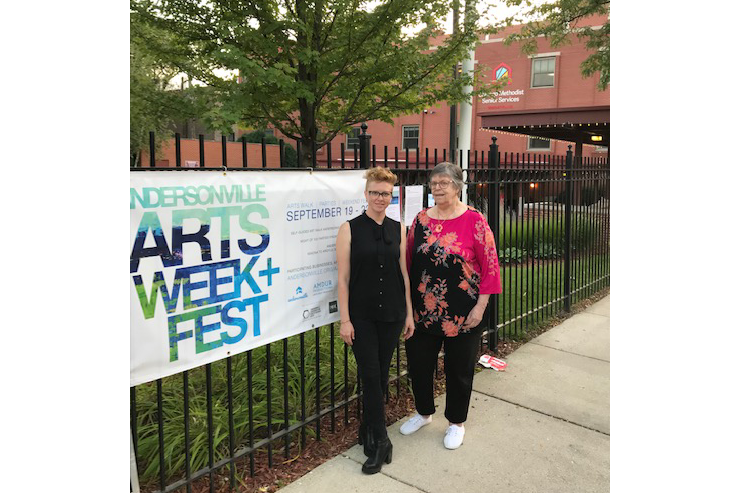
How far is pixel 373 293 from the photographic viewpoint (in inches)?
132

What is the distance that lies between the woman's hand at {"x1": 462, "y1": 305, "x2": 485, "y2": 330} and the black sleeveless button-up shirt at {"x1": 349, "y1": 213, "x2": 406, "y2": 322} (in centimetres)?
55

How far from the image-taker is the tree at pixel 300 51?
593 centimetres

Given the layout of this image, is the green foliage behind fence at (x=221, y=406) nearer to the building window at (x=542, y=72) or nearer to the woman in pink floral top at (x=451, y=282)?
the woman in pink floral top at (x=451, y=282)

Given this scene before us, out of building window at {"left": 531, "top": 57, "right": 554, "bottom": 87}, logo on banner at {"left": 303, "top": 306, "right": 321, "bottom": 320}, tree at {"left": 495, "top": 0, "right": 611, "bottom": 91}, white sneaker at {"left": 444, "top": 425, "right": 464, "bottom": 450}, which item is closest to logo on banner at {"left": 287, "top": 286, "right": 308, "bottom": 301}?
logo on banner at {"left": 303, "top": 306, "right": 321, "bottom": 320}

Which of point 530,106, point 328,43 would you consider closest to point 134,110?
point 328,43

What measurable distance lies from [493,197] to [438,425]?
2.51 meters

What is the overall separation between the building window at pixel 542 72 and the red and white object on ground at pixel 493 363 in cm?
2873

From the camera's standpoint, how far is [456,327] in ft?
12.1

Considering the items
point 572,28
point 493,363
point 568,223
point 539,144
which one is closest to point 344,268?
point 493,363

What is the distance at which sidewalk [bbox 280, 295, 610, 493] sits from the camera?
3.33m

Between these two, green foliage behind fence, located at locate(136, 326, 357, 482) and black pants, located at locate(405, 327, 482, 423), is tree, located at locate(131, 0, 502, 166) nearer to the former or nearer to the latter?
green foliage behind fence, located at locate(136, 326, 357, 482)

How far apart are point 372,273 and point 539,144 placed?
2969 cm

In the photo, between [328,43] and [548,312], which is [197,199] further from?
[548,312]

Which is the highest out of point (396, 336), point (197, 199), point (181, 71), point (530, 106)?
point (530, 106)
